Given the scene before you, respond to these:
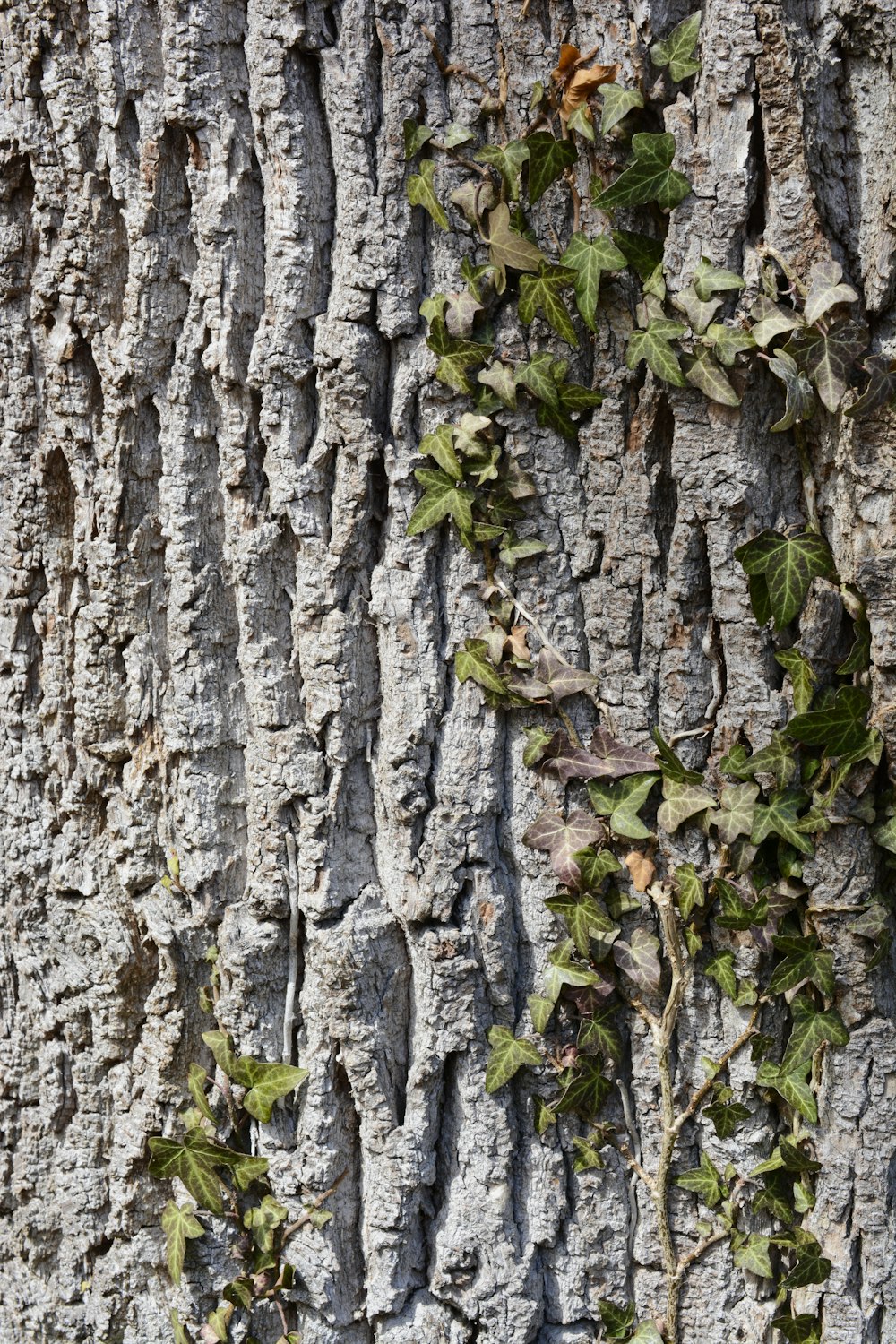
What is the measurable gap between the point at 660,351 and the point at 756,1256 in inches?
57.4

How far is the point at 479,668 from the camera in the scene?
5.29ft

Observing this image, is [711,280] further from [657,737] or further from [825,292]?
[657,737]

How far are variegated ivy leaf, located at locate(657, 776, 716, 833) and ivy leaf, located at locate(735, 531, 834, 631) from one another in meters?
0.29

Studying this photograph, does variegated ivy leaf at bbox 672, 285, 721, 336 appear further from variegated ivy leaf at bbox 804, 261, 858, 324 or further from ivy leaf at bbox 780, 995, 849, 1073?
ivy leaf at bbox 780, 995, 849, 1073

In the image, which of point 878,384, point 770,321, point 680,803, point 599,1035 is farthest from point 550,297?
point 599,1035

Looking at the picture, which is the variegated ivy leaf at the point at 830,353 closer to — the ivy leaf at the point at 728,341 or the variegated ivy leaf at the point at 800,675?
the ivy leaf at the point at 728,341

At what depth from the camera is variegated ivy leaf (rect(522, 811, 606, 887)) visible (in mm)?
1609

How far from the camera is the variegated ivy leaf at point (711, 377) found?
4.87 ft

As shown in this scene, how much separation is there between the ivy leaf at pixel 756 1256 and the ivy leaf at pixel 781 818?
26.0 inches

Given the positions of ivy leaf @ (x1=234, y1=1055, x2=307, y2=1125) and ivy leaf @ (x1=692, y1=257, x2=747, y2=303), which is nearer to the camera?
ivy leaf @ (x1=692, y1=257, x2=747, y2=303)

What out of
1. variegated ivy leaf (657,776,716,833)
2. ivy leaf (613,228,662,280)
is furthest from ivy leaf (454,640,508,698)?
ivy leaf (613,228,662,280)

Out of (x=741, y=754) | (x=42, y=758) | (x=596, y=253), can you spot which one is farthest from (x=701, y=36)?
(x=42, y=758)

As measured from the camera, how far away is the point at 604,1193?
5.53 ft

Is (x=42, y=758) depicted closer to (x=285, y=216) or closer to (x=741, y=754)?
(x=285, y=216)
